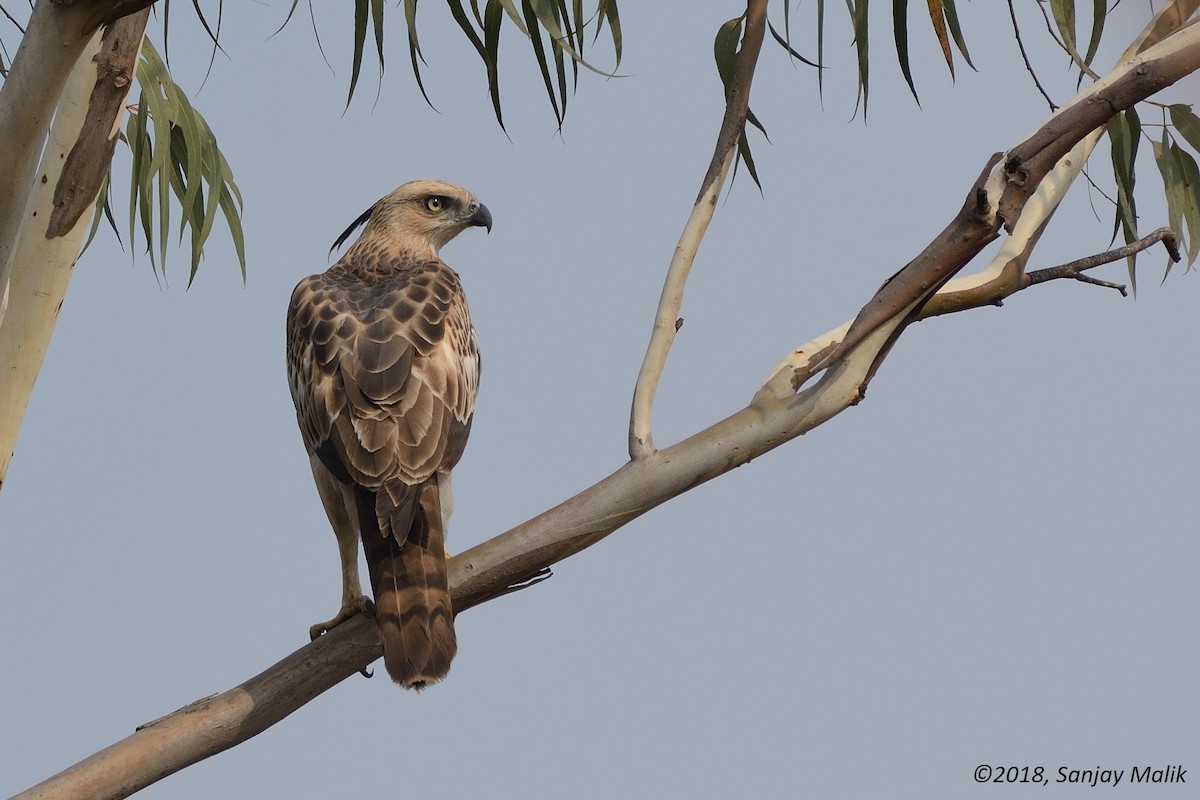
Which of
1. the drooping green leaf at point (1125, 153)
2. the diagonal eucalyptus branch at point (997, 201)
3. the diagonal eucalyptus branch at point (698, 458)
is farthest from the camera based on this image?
the drooping green leaf at point (1125, 153)

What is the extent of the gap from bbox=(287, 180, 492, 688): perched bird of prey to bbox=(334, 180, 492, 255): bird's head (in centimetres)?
47

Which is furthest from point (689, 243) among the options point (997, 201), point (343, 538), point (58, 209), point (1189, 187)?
point (1189, 187)

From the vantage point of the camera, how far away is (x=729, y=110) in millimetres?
3602

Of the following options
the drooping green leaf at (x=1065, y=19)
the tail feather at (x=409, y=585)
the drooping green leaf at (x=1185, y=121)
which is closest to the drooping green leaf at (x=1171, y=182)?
the drooping green leaf at (x=1185, y=121)

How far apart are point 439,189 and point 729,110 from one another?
5.94 feet

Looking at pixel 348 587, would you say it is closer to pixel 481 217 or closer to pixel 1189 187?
pixel 481 217

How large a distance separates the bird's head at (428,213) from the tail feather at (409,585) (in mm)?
1782

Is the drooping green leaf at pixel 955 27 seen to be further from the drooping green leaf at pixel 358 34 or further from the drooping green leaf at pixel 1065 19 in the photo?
the drooping green leaf at pixel 358 34

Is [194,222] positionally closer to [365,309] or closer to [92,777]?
[365,309]

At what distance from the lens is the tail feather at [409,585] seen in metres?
3.24

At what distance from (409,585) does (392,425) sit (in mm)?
479

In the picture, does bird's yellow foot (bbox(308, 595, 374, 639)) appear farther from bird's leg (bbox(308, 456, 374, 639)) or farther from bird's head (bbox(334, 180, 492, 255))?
bird's head (bbox(334, 180, 492, 255))

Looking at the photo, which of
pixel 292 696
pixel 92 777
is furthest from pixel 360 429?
pixel 92 777

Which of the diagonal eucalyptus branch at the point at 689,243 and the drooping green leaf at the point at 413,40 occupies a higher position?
the drooping green leaf at the point at 413,40
